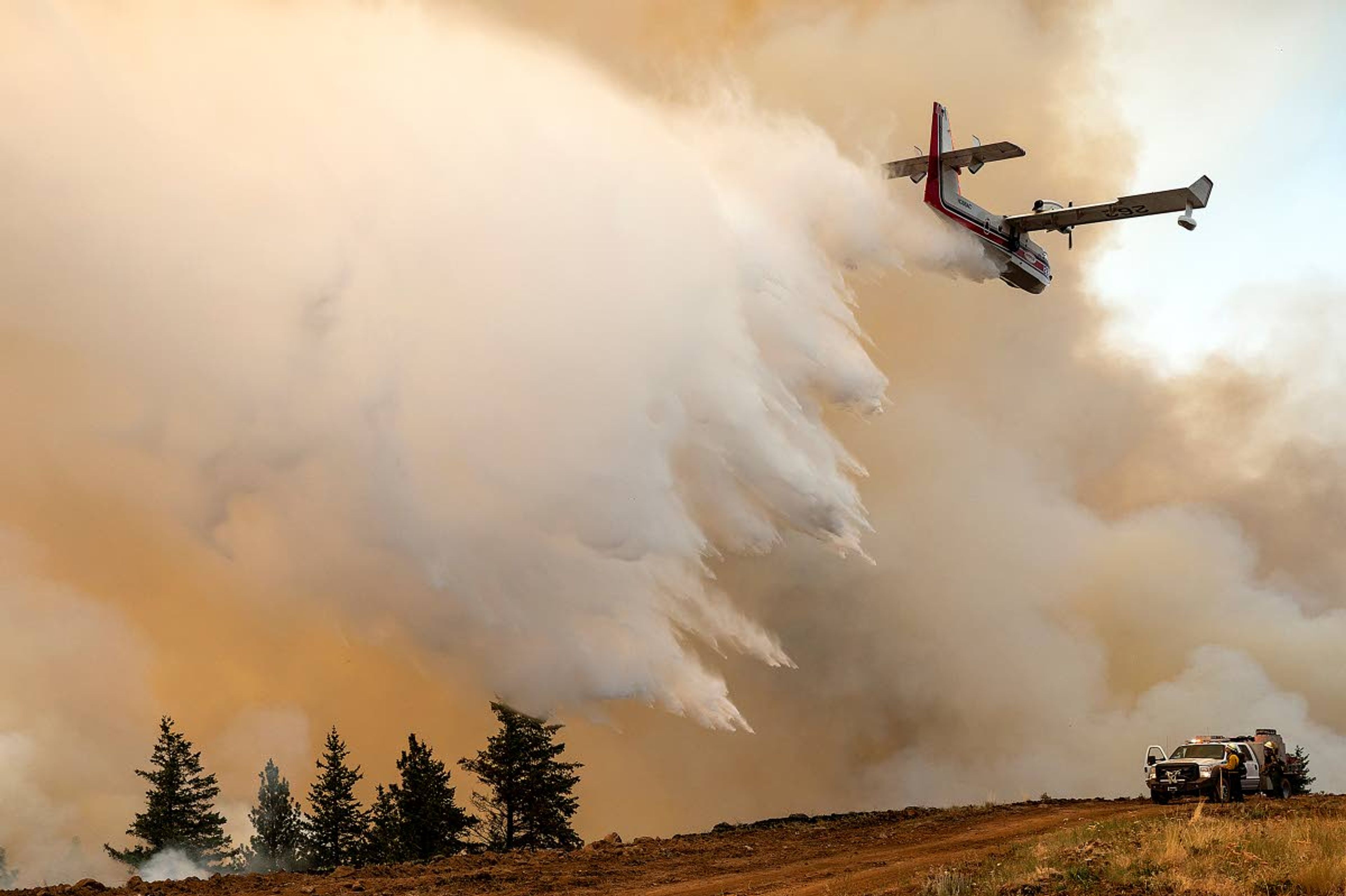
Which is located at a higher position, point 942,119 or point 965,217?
point 942,119

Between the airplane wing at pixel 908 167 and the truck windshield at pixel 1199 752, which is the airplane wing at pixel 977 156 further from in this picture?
→ the truck windshield at pixel 1199 752

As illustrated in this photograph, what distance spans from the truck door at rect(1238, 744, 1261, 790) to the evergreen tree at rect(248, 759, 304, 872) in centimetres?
4597

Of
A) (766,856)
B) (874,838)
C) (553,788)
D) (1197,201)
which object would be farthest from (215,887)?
(1197,201)

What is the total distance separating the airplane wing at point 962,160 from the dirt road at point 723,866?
25.8 meters

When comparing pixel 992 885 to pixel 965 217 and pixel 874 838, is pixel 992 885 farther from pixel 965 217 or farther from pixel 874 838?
pixel 965 217

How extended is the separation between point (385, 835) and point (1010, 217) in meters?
38.0

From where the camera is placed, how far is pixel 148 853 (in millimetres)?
58625

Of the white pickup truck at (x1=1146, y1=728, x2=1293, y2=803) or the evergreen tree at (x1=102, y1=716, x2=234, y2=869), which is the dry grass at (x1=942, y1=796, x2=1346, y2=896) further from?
the evergreen tree at (x1=102, y1=716, x2=234, y2=869)

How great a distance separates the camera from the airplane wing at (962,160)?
48.3 meters

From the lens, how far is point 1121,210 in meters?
55.6

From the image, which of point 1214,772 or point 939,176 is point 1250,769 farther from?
point 939,176

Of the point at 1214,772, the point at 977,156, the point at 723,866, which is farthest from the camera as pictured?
the point at 977,156

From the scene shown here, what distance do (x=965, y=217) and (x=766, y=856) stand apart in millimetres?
31642

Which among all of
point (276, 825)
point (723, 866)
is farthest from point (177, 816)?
point (723, 866)
